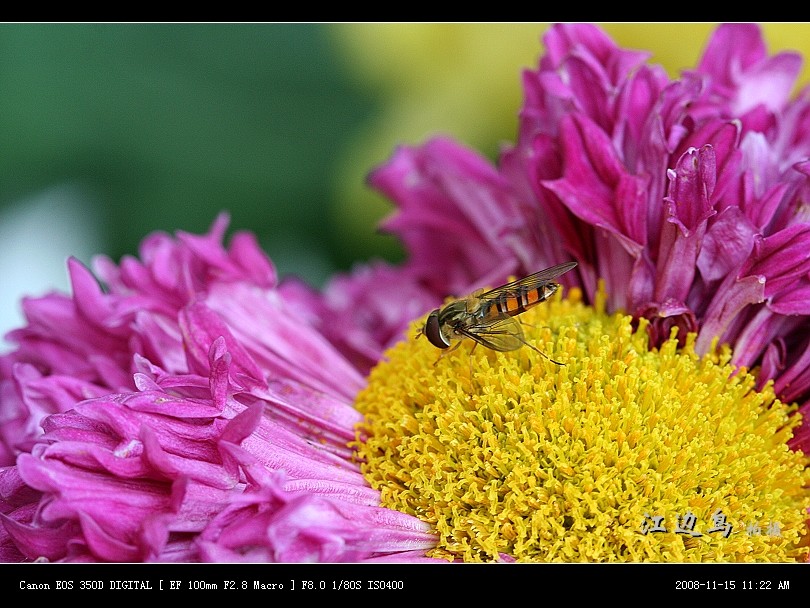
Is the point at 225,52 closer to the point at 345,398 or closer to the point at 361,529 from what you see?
the point at 345,398

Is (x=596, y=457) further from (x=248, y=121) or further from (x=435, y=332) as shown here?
(x=248, y=121)

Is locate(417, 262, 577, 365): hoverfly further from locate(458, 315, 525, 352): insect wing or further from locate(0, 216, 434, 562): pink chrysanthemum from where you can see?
locate(0, 216, 434, 562): pink chrysanthemum

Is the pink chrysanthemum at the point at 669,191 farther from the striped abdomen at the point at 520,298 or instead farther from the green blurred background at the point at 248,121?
the green blurred background at the point at 248,121

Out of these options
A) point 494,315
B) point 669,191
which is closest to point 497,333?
point 494,315

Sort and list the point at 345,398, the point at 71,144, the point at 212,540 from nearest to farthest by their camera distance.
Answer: the point at 212,540, the point at 345,398, the point at 71,144

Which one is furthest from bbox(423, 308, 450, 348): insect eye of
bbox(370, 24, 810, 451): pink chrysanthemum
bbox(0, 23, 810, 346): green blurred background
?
bbox(0, 23, 810, 346): green blurred background

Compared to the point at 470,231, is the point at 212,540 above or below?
below
